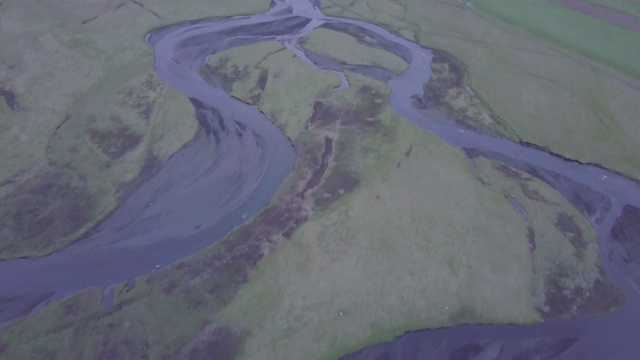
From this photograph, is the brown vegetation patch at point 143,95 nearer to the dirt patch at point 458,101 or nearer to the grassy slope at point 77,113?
the grassy slope at point 77,113

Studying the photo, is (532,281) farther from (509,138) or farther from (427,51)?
(427,51)

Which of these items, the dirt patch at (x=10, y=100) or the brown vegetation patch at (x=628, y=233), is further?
the dirt patch at (x=10, y=100)

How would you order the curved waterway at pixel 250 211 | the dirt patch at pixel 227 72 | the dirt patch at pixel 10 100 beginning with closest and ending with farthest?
the curved waterway at pixel 250 211
the dirt patch at pixel 10 100
the dirt patch at pixel 227 72

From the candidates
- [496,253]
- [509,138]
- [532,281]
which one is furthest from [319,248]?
[509,138]

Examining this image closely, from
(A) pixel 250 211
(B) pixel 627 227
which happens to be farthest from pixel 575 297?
(A) pixel 250 211

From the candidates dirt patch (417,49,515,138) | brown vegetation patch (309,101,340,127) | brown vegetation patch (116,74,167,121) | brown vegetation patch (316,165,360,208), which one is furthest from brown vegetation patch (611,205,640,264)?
brown vegetation patch (116,74,167,121)

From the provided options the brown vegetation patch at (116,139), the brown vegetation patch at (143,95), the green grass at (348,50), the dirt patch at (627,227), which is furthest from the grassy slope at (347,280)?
the brown vegetation patch at (143,95)
